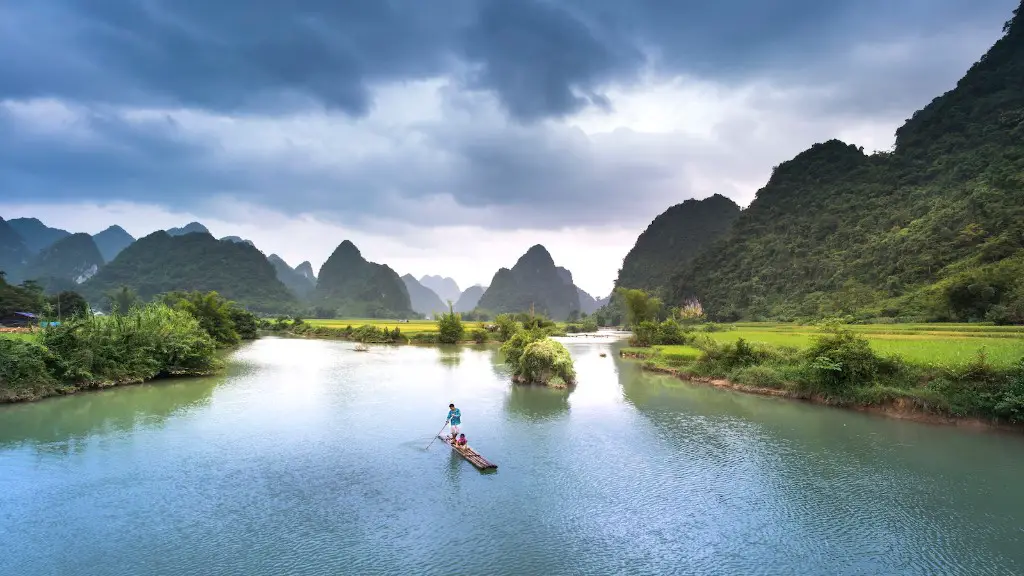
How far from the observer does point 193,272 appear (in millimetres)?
126625

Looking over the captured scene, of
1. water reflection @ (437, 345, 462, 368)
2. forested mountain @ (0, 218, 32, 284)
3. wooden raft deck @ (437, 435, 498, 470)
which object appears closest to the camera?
wooden raft deck @ (437, 435, 498, 470)

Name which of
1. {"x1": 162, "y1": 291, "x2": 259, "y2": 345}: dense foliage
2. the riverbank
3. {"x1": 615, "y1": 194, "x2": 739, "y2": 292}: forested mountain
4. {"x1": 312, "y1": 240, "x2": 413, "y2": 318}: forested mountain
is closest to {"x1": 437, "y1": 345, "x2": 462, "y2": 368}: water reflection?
the riverbank

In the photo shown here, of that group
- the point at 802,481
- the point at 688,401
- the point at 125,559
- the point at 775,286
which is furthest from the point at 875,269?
the point at 125,559

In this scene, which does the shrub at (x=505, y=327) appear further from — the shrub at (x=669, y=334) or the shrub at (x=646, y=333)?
the shrub at (x=669, y=334)

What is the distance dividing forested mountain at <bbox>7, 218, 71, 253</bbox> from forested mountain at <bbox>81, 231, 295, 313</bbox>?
8694 cm

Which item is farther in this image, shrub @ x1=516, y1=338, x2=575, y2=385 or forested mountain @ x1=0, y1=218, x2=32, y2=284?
forested mountain @ x1=0, y1=218, x2=32, y2=284

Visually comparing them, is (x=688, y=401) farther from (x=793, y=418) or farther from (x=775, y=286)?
(x=775, y=286)

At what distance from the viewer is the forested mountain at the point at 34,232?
599ft

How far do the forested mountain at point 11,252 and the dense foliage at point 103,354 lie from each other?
6517 inches

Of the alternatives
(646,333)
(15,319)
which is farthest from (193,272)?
(646,333)

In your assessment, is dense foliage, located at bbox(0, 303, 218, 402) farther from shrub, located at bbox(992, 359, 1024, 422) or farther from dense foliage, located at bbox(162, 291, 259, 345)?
shrub, located at bbox(992, 359, 1024, 422)

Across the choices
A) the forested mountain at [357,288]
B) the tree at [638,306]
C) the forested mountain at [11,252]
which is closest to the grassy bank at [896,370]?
the tree at [638,306]

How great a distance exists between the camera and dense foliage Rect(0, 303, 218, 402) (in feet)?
61.8

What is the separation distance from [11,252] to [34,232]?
1898 inches
